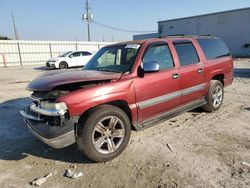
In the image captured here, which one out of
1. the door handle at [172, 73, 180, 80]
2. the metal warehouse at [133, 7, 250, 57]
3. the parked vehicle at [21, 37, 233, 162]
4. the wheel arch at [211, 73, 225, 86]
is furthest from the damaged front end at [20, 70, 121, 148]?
the metal warehouse at [133, 7, 250, 57]

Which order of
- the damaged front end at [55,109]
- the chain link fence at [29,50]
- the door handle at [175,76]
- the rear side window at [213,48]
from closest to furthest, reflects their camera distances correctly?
Result: the damaged front end at [55,109] → the door handle at [175,76] → the rear side window at [213,48] → the chain link fence at [29,50]

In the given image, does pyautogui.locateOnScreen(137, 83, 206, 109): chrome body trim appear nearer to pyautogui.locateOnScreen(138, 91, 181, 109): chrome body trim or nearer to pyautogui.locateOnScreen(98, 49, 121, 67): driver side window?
pyautogui.locateOnScreen(138, 91, 181, 109): chrome body trim

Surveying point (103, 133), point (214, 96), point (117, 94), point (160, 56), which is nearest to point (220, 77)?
point (214, 96)

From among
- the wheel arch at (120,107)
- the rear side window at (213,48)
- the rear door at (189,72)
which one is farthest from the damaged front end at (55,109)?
the rear side window at (213,48)

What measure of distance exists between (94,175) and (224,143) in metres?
2.37

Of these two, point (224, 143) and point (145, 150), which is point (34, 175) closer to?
point (145, 150)

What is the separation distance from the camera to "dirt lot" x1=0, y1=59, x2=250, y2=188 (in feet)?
10.6

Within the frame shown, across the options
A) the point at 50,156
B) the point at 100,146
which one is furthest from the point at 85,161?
the point at 50,156

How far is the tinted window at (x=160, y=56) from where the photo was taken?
173 inches

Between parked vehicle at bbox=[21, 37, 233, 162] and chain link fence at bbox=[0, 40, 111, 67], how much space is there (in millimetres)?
23622

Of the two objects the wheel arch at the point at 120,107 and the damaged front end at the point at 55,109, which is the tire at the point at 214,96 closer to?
the wheel arch at the point at 120,107

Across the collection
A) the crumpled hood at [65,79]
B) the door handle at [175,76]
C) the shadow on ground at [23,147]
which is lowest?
the shadow on ground at [23,147]

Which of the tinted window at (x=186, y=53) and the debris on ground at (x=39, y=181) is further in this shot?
the tinted window at (x=186, y=53)

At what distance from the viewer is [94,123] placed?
353 centimetres
